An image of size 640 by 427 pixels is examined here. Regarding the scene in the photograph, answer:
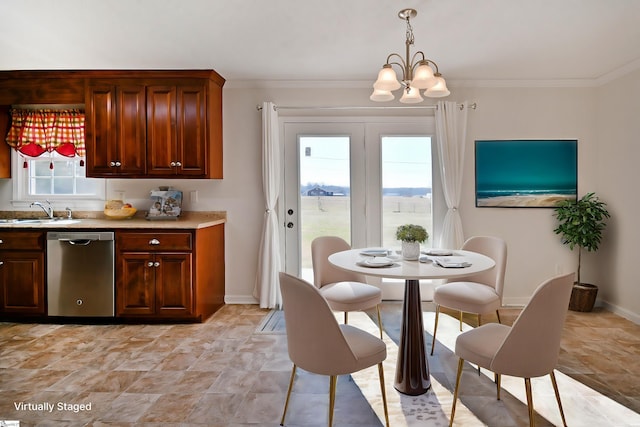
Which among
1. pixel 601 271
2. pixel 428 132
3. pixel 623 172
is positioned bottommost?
pixel 601 271

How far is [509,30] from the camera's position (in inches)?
111

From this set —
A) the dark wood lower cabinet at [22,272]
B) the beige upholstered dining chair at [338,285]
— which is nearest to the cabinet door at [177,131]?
the dark wood lower cabinet at [22,272]

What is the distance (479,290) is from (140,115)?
135 inches

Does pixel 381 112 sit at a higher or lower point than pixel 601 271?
higher

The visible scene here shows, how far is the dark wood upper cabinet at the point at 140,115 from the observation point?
3.69 meters

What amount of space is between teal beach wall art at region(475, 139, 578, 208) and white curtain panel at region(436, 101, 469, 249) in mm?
272

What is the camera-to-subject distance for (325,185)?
13.3 feet

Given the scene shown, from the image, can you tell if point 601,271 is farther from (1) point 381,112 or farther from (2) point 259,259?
(2) point 259,259

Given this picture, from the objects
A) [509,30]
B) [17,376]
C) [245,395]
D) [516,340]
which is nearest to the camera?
[516,340]

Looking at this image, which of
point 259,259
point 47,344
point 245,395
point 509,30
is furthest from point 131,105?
point 509,30

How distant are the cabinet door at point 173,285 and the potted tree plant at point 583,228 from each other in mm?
3694

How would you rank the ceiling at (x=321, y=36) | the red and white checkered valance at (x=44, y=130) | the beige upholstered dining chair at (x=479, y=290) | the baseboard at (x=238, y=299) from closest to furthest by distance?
the ceiling at (x=321, y=36), the beige upholstered dining chair at (x=479, y=290), the red and white checkered valance at (x=44, y=130), the baseboard at (x=238, y=299)

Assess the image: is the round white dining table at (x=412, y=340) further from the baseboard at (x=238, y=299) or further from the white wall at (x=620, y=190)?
the white wall at (x=620, y=190)

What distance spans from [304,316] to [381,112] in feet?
9.39
